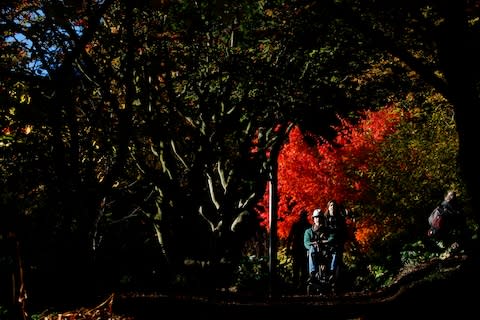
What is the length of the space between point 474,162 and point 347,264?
1287 centimetres

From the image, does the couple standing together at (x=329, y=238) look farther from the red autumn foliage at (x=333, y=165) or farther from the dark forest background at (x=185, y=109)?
the red autumn foliage at (x=333, y=165)

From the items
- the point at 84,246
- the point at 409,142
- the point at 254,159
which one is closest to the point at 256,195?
the point at 254,159

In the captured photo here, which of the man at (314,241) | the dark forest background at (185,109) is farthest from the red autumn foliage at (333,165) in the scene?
the man at (314,241)

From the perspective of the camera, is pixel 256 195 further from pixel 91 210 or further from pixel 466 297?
pixel 91 210

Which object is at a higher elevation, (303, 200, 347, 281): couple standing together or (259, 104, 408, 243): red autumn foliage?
(259, 104, 408, 243): red autumn foliage

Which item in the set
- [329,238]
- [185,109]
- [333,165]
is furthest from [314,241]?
[333,165]

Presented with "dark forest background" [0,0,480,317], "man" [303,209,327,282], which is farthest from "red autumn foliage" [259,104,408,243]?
"man" [303,209,327,282]

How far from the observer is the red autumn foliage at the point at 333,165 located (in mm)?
18594

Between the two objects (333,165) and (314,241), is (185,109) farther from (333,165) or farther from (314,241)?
(333,165)

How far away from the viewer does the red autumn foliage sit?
18.6 meters

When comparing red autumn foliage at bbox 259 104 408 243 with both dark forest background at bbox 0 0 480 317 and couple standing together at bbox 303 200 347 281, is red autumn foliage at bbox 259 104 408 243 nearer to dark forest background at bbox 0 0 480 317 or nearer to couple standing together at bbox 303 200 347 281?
dark forest background at bbox 0 0 480 317

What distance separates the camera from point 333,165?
1973 centimetres

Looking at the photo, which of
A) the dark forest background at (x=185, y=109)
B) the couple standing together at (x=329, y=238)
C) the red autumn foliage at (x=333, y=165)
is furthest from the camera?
the red autumn foliage at (x=333, y=165)

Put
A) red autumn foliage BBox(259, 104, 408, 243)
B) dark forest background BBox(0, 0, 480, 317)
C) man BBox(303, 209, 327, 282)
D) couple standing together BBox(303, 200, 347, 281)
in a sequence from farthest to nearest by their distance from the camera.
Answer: red autumn foliage BBox(259, 104, 408, 243) < man BBox(303, 209, 327, 282) < couple standing together BBox(303, 200, 347, 281) < dark forest background BBox(0, 0, 480, 317)
